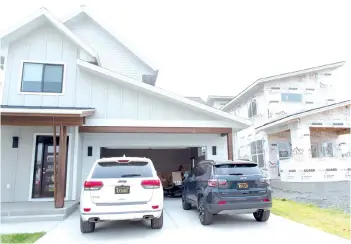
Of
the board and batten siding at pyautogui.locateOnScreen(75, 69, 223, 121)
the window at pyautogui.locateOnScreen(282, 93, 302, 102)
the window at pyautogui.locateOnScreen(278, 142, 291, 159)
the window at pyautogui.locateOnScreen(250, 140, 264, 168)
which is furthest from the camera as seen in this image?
the window at pyautogui.locateOnScreen(250, 140, 264, 168)

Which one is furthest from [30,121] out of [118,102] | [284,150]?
[284,150]

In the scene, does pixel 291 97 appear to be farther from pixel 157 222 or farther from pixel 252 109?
pixel 157 222

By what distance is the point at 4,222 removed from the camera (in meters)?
7.75

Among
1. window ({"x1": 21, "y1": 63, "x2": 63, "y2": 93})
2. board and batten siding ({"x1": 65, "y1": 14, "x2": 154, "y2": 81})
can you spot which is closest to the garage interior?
board and batten siding ({"x1": 65, "y1": 14, "x2": 154, "y2": 81})

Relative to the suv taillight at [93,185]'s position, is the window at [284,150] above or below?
above

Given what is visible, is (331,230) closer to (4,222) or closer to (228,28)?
(4,222)

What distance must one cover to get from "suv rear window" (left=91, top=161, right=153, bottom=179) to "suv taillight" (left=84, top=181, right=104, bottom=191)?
6.4 inches

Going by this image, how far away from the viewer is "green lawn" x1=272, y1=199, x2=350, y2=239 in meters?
6.51

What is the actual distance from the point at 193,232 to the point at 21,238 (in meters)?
3.99

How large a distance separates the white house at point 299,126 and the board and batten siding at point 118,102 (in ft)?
25.7

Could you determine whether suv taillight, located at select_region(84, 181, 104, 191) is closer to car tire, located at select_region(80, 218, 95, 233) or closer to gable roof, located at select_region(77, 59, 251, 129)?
car tire, located at select_region(80, 218, 95, 233)

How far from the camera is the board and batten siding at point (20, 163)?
10172mm

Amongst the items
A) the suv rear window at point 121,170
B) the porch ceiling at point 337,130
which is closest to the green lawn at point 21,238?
the suv rear window at point 121,170

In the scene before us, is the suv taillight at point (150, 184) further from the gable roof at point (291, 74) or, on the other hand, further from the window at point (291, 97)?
the window at point (291, 97)
